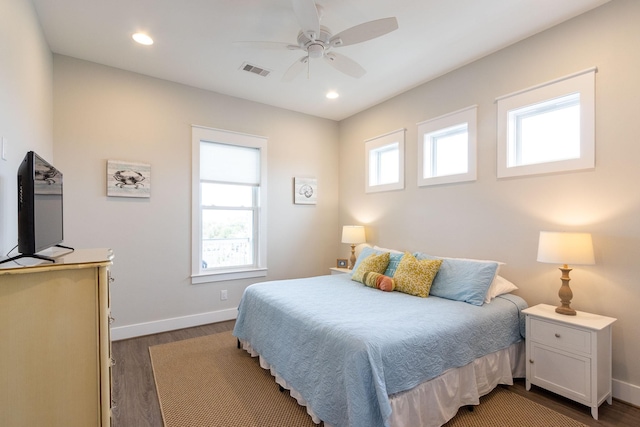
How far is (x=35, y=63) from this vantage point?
2408mm

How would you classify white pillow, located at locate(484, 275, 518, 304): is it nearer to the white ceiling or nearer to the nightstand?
the nightstand

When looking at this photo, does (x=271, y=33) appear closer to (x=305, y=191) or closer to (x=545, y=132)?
(x=305, y=191)

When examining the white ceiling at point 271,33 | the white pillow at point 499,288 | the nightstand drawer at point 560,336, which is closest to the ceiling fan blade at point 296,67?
the white ceiling at point 271,33

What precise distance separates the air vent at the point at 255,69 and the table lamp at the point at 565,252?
307cm

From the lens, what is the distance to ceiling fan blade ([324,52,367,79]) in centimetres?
250

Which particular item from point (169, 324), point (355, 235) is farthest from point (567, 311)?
point (169, 324)

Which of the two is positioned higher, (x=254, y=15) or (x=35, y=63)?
(x=254, y=15)

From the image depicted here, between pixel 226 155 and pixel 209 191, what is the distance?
1.74 feet

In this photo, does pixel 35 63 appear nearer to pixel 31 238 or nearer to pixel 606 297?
pixel 31 238

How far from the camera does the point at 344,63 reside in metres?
2.59

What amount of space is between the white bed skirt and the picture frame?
102 inches

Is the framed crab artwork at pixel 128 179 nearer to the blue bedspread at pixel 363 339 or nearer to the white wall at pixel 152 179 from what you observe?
the white wall at pixel 152 179

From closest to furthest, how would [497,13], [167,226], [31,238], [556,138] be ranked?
[31,238]
[497,13]
[556,138]
[167,226]

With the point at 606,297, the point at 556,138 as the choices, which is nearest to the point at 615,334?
the point at 606,297
